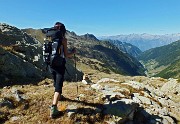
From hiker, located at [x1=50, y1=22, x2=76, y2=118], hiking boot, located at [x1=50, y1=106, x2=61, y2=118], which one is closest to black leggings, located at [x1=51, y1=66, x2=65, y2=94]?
hiker, located at [x1=50, y1=22, x2=76, y2=118]

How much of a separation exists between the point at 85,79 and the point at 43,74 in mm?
10897

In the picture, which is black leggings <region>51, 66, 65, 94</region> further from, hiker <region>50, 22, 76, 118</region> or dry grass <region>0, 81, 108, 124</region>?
dry grass <region>0, 81, 108, 124</region>

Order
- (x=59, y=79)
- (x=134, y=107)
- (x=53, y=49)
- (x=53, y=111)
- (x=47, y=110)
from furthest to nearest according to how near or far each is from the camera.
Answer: (x=134, y=107) → (x=47, y=110) → (x=59, y=79) → (x=53, y=111) → (x=53, y=49)

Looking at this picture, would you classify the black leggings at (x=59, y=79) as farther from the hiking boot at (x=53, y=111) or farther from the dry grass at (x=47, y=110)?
the dry grass at (x=47, y=110)

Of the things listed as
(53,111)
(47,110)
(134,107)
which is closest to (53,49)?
(53,111)

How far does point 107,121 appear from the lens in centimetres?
1605

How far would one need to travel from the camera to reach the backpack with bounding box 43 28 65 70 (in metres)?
14.7

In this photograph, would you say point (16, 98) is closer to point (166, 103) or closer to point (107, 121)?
point (107, 121)

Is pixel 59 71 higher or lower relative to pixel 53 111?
higher

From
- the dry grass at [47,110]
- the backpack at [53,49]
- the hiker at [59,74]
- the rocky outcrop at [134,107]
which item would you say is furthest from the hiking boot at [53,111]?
the rocky outcrop at [134,107]

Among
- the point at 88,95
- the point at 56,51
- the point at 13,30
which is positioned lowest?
the point at 88,95

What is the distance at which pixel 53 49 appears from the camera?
14719 millimetres

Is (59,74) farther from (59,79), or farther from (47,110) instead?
(47,110)

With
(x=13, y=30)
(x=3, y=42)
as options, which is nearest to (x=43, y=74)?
(x=3, y=42)
